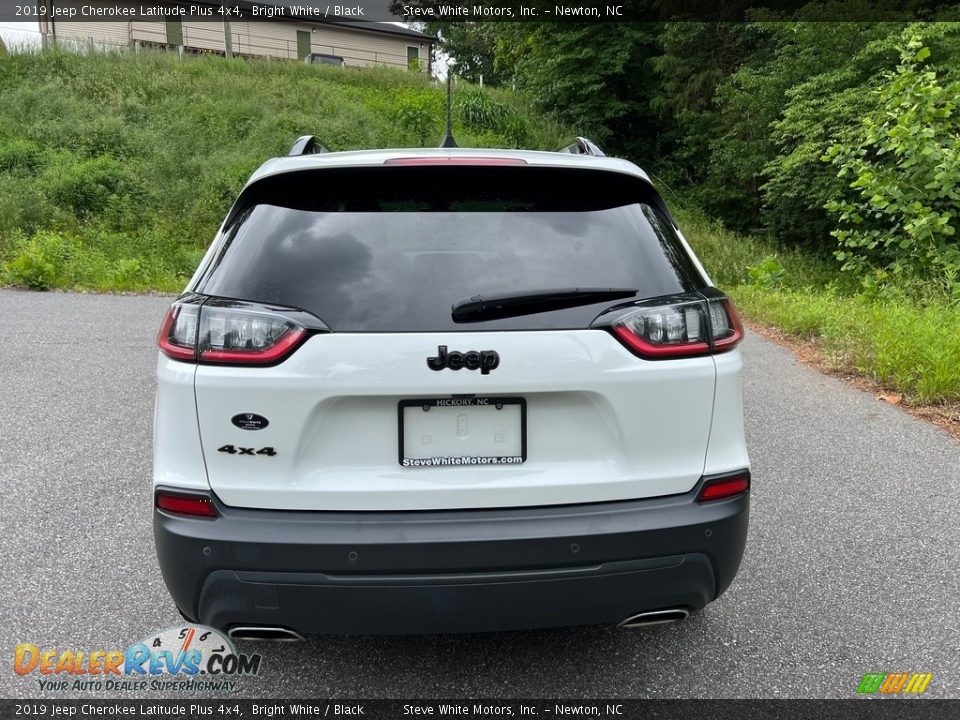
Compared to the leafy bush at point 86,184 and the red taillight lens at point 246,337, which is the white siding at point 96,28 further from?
the red taillight lens at point 246,337

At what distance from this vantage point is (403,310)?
1.92 meters

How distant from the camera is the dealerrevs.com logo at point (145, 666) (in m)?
2.39

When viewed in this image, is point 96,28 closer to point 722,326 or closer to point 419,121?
point 419,121

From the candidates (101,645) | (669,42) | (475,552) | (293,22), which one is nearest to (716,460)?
(475,552)

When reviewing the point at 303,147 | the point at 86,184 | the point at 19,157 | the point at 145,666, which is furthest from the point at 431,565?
the point at 19,157

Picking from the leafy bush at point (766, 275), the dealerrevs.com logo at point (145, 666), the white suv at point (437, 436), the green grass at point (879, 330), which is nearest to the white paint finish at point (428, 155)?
the white suv at point (437, 436)

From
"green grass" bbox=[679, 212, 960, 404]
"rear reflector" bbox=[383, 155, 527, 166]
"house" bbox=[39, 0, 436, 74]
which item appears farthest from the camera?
"house" bbox=[39, 0, 436, 74]

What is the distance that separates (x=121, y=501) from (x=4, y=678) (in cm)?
145

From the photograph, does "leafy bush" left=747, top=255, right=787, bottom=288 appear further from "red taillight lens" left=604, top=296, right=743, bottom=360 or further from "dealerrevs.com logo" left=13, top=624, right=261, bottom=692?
"dealerrevs.com logo" left=13, top=624, right=261, bottom=692

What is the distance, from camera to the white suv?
188cm

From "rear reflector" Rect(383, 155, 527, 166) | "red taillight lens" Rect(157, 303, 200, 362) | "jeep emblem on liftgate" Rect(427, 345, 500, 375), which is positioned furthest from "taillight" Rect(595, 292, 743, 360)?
"red taillight lens" Rect(157, 303, 200, 362)

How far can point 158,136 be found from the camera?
1889 cm

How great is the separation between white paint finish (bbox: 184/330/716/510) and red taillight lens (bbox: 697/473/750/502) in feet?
0.42

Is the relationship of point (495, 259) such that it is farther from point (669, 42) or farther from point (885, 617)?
point (669, 42)
